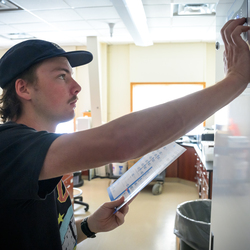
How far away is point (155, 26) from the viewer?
4.40m

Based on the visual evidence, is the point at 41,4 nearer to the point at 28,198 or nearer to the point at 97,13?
the point at 97,13

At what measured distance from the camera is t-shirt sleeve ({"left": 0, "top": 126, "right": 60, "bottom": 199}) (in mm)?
543

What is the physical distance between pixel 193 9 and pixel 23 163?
3906mm

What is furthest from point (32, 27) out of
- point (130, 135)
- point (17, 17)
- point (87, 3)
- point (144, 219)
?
point (130, 135)

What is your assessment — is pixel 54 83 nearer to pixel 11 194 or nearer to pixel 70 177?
pixel 11 194

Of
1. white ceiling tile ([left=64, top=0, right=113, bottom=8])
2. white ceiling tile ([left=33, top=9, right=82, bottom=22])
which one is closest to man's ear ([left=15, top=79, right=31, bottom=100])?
white ceiling tile ([left=64, top=0, right=113, bottom=8])

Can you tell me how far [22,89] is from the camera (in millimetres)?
808

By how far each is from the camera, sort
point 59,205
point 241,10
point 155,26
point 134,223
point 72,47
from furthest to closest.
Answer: point 72,47 < point 155,26 < point 134,223 < point 59,205 < point 241,10

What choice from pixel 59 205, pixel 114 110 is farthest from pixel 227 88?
pixel 114 110

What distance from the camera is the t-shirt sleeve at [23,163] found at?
0.54 metres

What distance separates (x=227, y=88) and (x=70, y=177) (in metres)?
3.03

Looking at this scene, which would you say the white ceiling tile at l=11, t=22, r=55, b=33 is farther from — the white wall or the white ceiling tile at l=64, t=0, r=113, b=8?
the white wall

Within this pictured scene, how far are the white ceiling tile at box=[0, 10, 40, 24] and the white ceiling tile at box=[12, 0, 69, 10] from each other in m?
0.26

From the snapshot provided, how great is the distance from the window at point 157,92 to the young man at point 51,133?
5.06m
